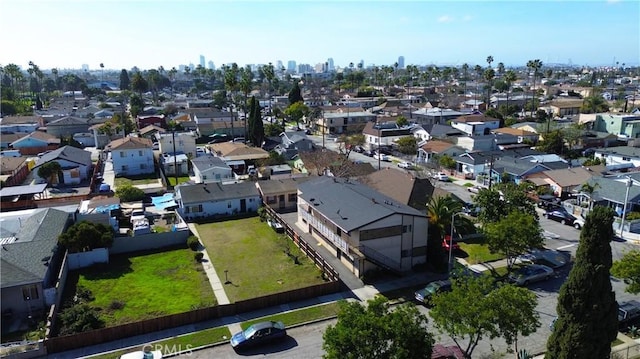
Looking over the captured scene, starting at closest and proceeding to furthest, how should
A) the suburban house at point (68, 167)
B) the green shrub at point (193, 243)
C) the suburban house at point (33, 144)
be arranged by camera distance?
the green shrub at point (193, 243), the suburban house at point (68, 167), the suburban house at point (33, 144)

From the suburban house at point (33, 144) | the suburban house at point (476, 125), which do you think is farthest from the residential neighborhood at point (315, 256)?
the suburban house at point (476, 125)

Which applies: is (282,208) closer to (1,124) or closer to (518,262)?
(518,262)

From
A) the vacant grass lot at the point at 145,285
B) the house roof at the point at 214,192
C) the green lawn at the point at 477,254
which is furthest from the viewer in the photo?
the house roof at the point at 214,192

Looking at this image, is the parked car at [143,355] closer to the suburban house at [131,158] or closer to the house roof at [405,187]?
the house roof at [405,187]

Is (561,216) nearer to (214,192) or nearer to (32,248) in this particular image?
(214,192)

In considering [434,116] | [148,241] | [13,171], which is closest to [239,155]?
[13,171]

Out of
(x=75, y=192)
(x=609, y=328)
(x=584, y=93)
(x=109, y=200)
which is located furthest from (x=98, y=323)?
(x=584, y=93)
